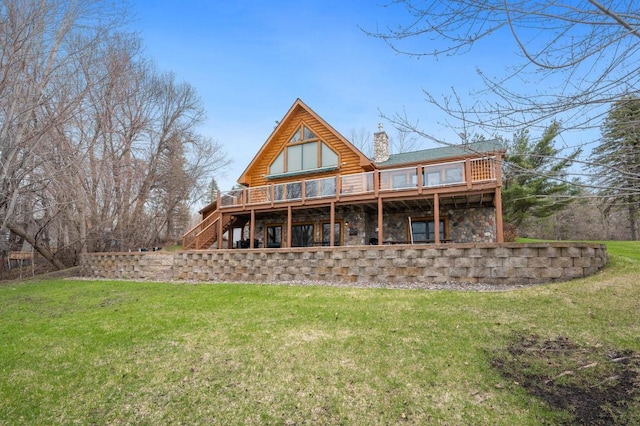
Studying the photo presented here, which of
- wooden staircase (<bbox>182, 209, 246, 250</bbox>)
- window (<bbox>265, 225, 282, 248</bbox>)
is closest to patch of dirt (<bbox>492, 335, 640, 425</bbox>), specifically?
window (<bbox>265, 225, 282, 248</bbox>)

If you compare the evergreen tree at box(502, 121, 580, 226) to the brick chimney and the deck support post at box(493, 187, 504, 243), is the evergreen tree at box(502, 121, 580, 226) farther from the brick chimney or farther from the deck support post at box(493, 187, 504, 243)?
the brick chimney

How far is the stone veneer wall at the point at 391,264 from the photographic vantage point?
7.35 metres

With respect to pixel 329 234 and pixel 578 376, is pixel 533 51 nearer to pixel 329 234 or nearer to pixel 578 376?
pixel 578 376

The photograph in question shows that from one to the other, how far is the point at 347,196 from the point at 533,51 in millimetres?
9924

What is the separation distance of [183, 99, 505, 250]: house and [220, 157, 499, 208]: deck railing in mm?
34

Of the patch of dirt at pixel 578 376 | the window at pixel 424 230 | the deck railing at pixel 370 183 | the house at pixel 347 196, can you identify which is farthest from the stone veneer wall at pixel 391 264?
the window at pixel 424 230

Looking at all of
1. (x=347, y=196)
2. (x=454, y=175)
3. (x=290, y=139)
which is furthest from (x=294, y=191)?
(x=454, y=175)

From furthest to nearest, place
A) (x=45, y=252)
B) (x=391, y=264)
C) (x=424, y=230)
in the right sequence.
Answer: (x=45, y=252) → (x=424, y=230) → (x=391, y=264)

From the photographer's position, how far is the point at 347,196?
12.6m

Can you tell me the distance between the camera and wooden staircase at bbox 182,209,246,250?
1462 cm

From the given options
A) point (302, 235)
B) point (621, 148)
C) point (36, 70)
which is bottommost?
point (302, 235)

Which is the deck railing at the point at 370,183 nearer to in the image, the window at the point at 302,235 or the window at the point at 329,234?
the window at the point at 329,234

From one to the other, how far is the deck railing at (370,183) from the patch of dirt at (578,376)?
6.75m

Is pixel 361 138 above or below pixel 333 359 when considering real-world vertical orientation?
above
